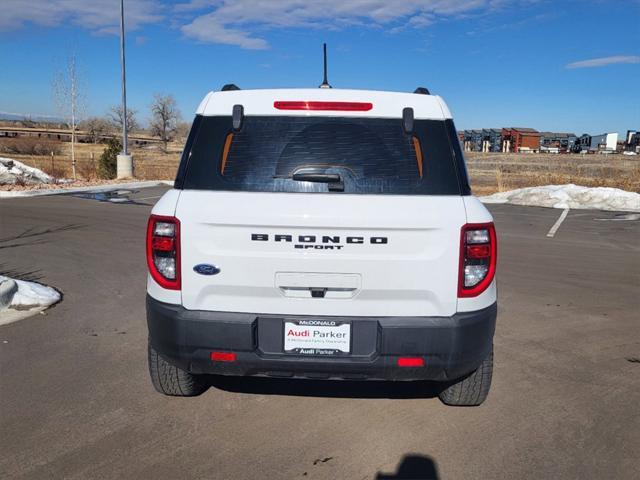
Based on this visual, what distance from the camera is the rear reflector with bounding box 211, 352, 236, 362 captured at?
295 cm

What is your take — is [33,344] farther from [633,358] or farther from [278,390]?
[633,358]

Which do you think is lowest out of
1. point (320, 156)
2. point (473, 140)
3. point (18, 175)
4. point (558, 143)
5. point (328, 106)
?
point (18, 175)

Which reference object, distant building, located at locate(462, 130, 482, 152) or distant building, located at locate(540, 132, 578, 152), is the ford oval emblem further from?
distant building, located at locate(462, 130, 482, 152)

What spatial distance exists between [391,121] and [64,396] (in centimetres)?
287

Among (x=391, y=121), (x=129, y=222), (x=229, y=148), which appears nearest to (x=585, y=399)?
(x=391, y=121)

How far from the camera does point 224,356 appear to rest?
2.96m

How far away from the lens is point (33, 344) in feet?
15.4

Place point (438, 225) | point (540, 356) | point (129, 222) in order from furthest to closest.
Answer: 1. point (129, 222)
2. point (540, 356)
3. point (438, 225)

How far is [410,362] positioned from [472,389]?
34.3 inches

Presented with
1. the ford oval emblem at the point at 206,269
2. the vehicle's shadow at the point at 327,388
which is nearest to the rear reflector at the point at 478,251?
the vehicle's shadow at the point at 327,388

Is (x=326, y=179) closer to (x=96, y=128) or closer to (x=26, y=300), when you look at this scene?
(x=26, y=300)

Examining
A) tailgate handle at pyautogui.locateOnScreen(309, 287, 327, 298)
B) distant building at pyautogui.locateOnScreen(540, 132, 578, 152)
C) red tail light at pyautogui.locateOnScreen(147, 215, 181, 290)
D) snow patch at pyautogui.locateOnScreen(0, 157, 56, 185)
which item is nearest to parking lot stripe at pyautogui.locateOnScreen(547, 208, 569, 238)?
tailgate handle at pyautogui.locateOnScreen(309, 287, 327, 298)

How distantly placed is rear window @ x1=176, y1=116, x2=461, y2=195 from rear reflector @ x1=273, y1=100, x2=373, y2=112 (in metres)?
0.06

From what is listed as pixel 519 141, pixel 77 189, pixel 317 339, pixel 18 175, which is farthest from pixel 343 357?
pixel 519 141
